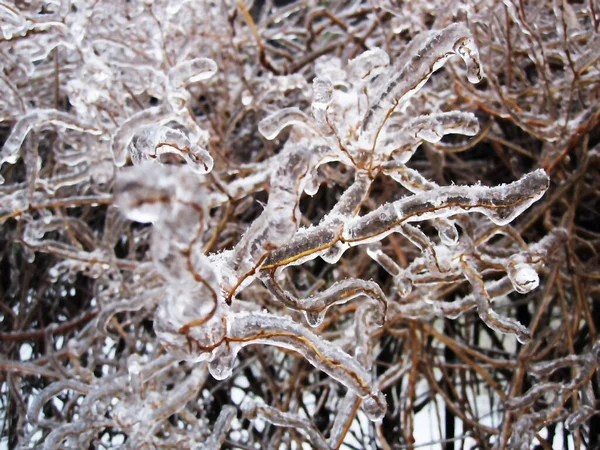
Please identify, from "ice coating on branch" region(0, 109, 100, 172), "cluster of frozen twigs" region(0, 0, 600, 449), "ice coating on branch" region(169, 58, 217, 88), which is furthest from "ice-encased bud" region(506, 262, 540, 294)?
"ice coating on branch" region(0, 109, 100, 172)

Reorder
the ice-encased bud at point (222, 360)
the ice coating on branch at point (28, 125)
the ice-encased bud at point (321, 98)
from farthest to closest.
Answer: the ice coating on branch at point (28, 125) < the ice-encased bud at point (321, 98) < the ice-encased bud at point (222, 360)

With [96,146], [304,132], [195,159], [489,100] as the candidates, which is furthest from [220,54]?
[195,159]

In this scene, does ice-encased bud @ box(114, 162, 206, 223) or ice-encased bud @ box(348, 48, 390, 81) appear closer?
ice-encased bud @ box(114, 162, 206, 223)

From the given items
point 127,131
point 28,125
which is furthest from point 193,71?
point 28,125

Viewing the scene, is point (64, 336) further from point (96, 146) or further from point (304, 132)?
point (304, 132)

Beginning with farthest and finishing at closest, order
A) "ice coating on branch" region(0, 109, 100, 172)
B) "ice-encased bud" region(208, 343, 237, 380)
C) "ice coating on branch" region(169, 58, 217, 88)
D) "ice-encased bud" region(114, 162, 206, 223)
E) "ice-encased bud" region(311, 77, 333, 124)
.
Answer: "ice coating on branch" region(0, 109, 100, 172)
"ice coating on branch" region(169, 58, 217, 88)
"ice-encased bud" region(311, 77, 333, 124)
"ice-encased bud" region(208, 343, 237, 380)
"ice-encased bud" region(114, 162, 206, 223)

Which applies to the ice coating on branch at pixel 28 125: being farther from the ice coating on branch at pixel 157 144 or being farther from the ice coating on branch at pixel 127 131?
the ice coating on branch at pixel 157 144

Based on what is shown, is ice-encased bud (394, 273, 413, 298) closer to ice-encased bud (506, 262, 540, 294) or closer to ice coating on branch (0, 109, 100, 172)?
ice-encased bud (506, 262, 540, 294)

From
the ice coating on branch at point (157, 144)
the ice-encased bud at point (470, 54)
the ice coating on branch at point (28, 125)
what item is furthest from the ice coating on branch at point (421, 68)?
the ice coating on branch at point (28, 125)
